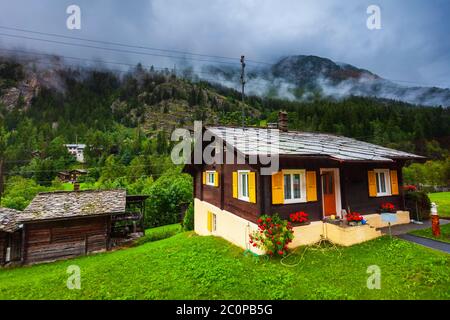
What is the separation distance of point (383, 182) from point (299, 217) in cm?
647

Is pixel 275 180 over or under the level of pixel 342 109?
under

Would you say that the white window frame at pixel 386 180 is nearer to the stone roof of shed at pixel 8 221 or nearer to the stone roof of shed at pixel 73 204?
the stone roof of shed at pixel 73 204

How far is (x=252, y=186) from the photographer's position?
30.8 feet

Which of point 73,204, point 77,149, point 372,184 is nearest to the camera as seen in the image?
point 372,184

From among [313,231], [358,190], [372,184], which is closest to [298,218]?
[313,231]

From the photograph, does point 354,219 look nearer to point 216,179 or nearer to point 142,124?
point 216,179

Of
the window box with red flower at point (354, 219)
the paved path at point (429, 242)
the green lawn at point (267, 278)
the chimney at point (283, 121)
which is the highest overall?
the chimney at point (283, 121)

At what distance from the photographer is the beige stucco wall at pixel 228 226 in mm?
9839

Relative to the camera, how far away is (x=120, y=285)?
300 inches

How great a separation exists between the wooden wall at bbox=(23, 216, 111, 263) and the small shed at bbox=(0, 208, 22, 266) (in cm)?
125

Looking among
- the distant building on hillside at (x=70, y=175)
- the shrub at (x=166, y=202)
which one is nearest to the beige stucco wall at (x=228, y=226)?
the shrub at (x=166, y=202)
